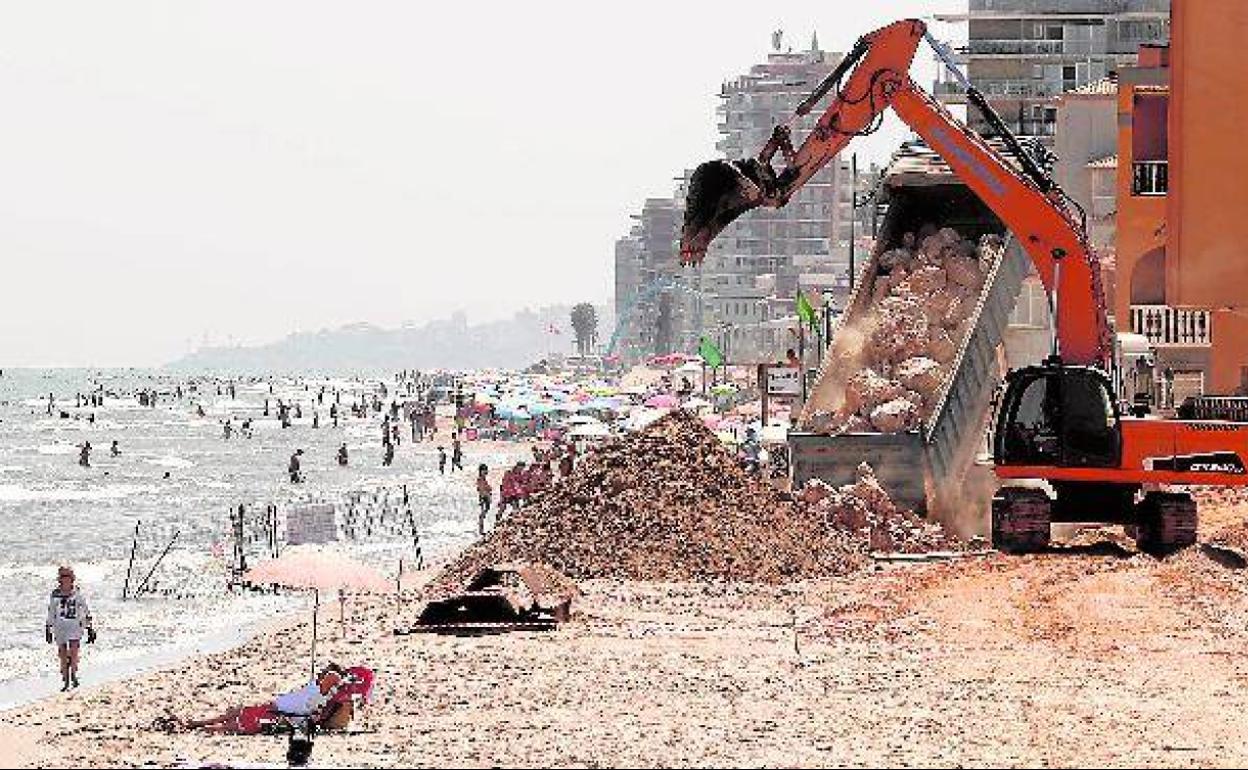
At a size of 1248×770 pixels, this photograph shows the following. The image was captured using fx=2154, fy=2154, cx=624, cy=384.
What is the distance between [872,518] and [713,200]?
17.7 feet

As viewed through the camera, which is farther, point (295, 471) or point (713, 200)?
point (295, 471)

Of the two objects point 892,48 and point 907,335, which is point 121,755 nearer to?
point 892,48

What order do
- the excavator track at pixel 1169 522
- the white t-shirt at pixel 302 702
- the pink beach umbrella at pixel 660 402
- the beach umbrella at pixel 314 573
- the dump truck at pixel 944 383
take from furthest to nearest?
the pink beach umbrella at pixel 660 402 → the dump truck at pixel 944 383 → the excavator track at pixel 1169 522 → the beach umbrella at pixel 314 573 → the white t-shirt at pixel 302 702

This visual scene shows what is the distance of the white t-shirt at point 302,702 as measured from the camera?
16.0 m

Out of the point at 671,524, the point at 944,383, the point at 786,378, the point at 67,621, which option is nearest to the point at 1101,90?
the point at 786,378

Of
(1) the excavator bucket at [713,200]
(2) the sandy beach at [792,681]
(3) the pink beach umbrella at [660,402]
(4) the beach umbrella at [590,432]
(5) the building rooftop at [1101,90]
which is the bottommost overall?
(3) the pink beach umbrella at [660,402]

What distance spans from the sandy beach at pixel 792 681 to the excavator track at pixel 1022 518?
0.34 meters

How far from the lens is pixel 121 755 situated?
1538 cm

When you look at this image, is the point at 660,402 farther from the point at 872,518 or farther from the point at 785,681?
the point at 785,681

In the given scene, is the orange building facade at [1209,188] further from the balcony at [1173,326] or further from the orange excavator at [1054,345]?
the orange excavator at [1054,345]

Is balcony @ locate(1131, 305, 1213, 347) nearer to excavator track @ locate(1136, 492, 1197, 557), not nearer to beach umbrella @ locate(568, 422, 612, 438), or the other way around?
excavator track @ locate(1136, 492, 1197, 557)

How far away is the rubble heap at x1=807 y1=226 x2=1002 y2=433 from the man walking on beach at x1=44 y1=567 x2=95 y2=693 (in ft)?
38.7

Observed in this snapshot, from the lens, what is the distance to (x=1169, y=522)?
24109 millimetres

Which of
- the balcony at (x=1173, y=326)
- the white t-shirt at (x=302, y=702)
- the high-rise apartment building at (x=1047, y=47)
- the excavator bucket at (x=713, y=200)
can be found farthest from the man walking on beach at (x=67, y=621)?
the high-rise apartment building at (x=1047, y=47)
